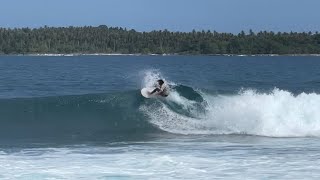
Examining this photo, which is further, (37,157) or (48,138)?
(48,138)

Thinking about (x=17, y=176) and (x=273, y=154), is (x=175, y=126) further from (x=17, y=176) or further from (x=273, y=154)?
(x=17, y=176)

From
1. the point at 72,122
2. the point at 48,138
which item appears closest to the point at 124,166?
the point at 48,138

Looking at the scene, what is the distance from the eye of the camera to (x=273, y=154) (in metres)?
17.6

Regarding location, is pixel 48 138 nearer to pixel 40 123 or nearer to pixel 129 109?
pixel 40 123

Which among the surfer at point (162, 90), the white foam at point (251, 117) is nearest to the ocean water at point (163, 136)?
the white foam at point (251, 117)

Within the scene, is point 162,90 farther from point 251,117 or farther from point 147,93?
point 251,117

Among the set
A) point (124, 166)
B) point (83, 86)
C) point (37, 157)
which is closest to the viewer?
point (124, 166)

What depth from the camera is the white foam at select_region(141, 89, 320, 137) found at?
2364 cm

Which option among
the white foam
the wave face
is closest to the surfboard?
the wave face

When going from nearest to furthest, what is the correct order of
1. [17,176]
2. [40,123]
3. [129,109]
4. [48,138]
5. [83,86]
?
[17,176]
[48,138]
[40,123]
[129,109]
[83,86]

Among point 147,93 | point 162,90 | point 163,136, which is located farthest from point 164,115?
point 163,136

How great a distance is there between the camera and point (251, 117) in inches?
992

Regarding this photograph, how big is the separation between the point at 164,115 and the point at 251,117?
3701 mm

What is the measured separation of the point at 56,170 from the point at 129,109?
1363 cm
